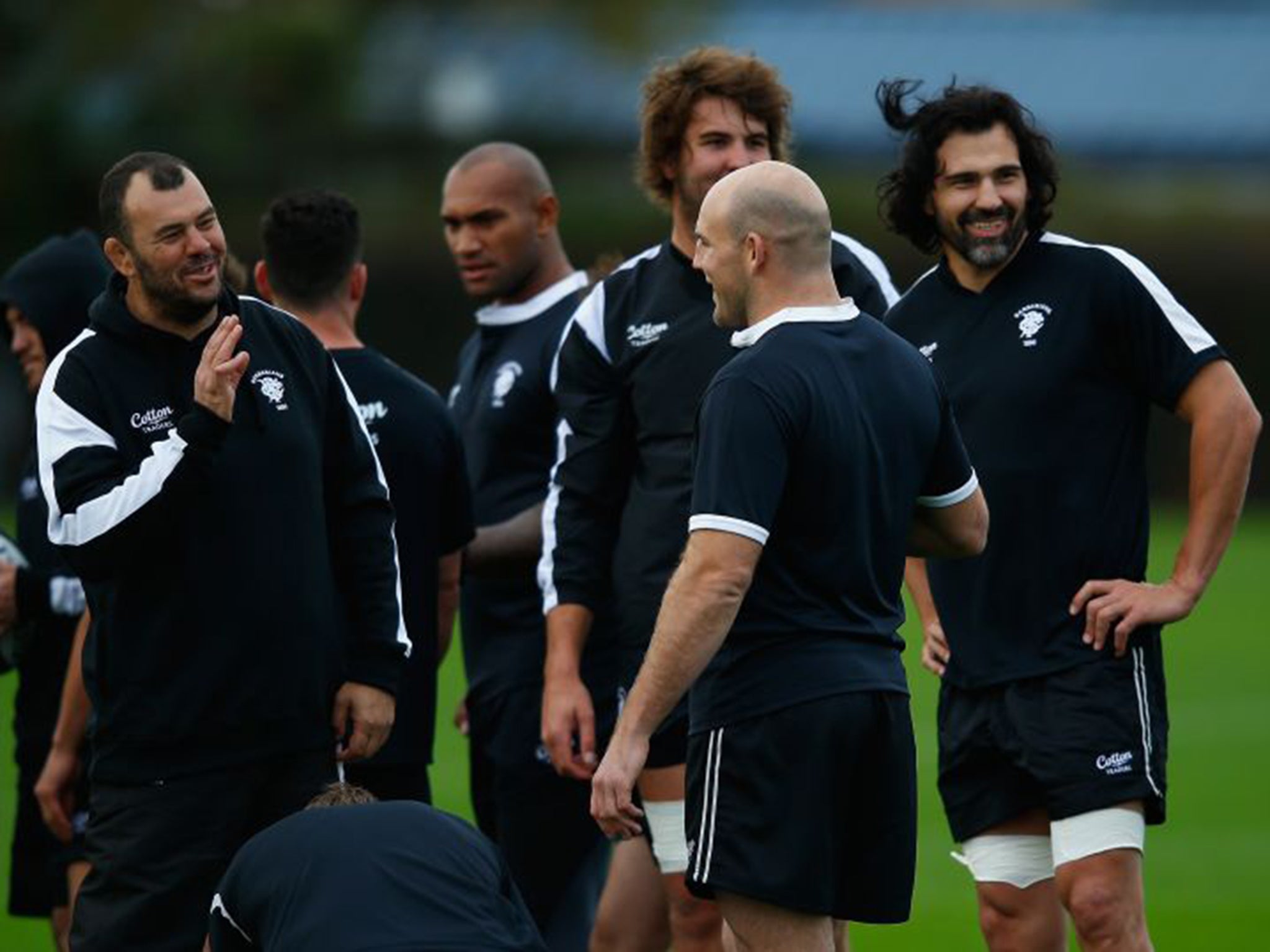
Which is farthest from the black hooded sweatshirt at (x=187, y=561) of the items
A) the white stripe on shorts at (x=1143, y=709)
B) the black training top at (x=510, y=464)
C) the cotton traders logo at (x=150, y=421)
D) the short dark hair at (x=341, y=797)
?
Result: the white stripe on shorts at (x=1143, y=709)

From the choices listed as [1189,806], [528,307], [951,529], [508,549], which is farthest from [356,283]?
[1189,806]

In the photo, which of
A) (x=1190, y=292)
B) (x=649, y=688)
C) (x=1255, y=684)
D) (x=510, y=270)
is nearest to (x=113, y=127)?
(x=1190, y=292)

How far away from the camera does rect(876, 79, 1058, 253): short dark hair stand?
255 inches

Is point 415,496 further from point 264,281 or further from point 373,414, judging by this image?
point 264,281

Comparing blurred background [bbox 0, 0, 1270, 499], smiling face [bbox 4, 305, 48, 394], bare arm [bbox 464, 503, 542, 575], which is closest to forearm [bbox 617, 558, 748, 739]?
bare arm [bbox 464, 503, 542, 575]

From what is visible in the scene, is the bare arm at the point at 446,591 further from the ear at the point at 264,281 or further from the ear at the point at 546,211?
the ear at the point at 546,211

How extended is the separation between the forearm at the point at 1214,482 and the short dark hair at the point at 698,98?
4.64 feet

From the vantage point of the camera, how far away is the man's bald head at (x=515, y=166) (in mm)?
7754

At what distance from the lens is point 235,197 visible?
3559cm

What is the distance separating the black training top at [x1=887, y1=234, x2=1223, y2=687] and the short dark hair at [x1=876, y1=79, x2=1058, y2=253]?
0.23 m

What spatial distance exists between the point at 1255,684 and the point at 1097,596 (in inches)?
432

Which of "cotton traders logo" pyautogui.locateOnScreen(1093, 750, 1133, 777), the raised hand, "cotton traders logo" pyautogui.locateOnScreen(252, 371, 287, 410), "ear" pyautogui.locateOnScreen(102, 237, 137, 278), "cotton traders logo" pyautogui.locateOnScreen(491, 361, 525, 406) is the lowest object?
"cotton traders logo" pyautogui.locateOnScreen(1093, 750, 1133, 777)

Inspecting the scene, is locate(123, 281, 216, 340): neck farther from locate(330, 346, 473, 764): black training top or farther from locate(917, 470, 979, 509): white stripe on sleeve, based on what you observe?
locate(917, 470, 979, 509): white stripe on sleeve

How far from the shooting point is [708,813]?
5.26 m
